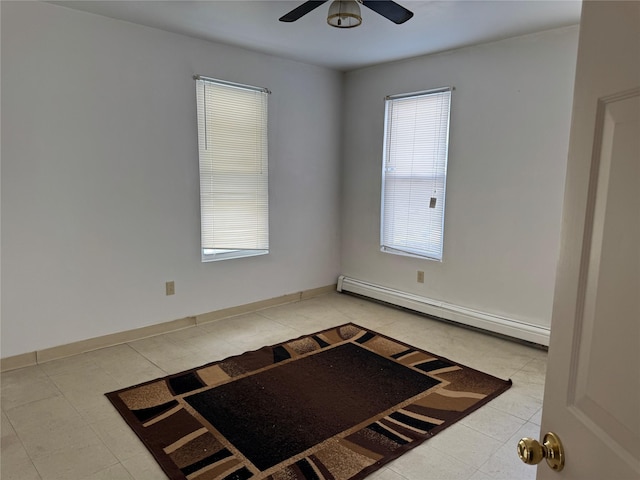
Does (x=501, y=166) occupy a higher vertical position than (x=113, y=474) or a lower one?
higher

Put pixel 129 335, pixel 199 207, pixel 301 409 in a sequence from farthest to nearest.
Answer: pixel 199 207
pixel 129 335
pixel 301 409

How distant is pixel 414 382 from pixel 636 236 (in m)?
2.40

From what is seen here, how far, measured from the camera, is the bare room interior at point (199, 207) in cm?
251

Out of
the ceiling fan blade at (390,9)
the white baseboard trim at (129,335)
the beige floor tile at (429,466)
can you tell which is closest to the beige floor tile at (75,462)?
the white baseboard trim at (129,335)

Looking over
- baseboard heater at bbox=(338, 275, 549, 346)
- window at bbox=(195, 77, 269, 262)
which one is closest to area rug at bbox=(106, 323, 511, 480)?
baseboard heater at bbox=(338, 275, 549, 346)

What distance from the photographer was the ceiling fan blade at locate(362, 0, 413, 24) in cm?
219

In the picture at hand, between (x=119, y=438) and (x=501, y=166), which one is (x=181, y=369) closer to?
(x=119, y=438)

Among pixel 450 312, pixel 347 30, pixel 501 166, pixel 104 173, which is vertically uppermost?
pixel 347 30

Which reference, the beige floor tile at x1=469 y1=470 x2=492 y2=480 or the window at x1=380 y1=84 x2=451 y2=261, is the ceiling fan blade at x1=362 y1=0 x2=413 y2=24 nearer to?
the window at x1=380 y1=84 x2=451 y2=261

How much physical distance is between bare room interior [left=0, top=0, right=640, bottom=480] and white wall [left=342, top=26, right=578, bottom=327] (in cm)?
2

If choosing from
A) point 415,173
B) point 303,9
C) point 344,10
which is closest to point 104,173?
point 303,9

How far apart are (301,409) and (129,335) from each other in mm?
1702

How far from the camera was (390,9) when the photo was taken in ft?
7.39

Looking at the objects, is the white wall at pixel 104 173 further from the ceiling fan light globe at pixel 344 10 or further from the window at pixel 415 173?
the ceiling fan light globe at pixel 344 10
